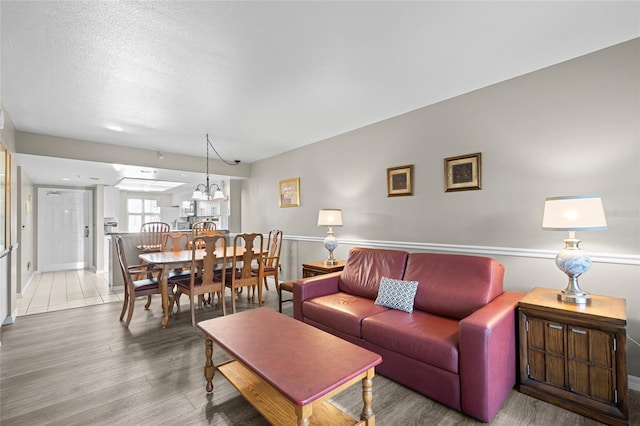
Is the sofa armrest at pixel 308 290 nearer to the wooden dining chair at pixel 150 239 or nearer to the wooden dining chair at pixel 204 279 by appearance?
the wooden dining chair at pixel 204 279

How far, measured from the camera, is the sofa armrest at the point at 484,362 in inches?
68.9

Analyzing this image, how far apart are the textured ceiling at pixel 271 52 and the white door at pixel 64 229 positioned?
5111 mm

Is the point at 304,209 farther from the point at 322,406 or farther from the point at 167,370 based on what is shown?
the point at 322,406

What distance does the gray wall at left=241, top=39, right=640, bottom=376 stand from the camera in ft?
6.95

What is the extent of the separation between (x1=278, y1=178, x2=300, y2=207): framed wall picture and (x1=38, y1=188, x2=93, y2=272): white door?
583 centimetres

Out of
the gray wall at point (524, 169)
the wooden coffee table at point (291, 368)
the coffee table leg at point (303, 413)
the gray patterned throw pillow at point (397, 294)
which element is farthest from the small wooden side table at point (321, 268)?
the coffee table leg at point (303, 413)

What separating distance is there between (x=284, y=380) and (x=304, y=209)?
3.65 meters

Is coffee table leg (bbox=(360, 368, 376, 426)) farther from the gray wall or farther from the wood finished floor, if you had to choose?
the gray wall

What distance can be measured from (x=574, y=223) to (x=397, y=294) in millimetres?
1392

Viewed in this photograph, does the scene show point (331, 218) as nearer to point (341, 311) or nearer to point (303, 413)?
point (341, 311)

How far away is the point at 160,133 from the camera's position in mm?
4059

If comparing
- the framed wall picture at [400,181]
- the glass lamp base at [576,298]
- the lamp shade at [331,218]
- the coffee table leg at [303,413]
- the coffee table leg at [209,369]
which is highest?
the framed wall picture at [400,181]

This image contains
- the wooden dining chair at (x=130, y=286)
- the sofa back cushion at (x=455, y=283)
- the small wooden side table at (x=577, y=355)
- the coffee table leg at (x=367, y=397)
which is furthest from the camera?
the wooden dining chair at (x=130, y=286)

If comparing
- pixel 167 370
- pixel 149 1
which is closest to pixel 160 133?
pixel 149 1
